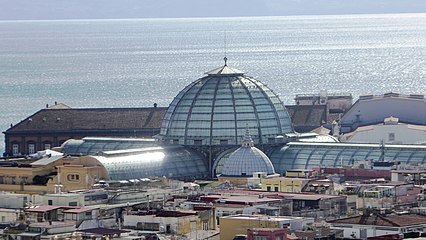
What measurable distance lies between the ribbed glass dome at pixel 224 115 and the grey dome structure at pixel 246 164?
4.68 m

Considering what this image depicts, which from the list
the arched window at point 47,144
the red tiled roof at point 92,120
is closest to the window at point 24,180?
the red tiled roof at point 92,120

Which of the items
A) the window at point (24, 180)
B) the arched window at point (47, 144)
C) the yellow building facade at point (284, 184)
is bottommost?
the yellow building facade at point (284, 184)

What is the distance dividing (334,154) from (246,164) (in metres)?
6.68

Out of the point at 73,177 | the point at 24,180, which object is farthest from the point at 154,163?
the point at 24,180

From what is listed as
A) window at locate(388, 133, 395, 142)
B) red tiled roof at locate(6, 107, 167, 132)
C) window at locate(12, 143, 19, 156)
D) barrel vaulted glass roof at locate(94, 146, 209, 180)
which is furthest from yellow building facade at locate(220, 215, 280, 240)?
window at locate(12, 143, 19, 156)

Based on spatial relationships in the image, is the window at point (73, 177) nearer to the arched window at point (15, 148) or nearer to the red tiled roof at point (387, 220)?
the red tiled roof at point (387, 220)

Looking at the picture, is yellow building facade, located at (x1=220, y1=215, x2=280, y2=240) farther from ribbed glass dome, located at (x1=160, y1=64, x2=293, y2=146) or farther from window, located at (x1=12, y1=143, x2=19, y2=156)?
window, located at (x1=12, y1=143, x2=19, y2=156)

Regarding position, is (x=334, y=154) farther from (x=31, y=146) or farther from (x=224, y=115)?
(x=31, y=146)

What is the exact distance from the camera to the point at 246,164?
91.8 m

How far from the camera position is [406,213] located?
73875mm

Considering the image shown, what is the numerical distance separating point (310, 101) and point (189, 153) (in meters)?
41.8

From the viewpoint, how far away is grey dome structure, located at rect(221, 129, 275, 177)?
91.8 m

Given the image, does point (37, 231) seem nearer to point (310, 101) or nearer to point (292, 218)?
point (292, 218)

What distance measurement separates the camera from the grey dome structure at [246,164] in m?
91.8
